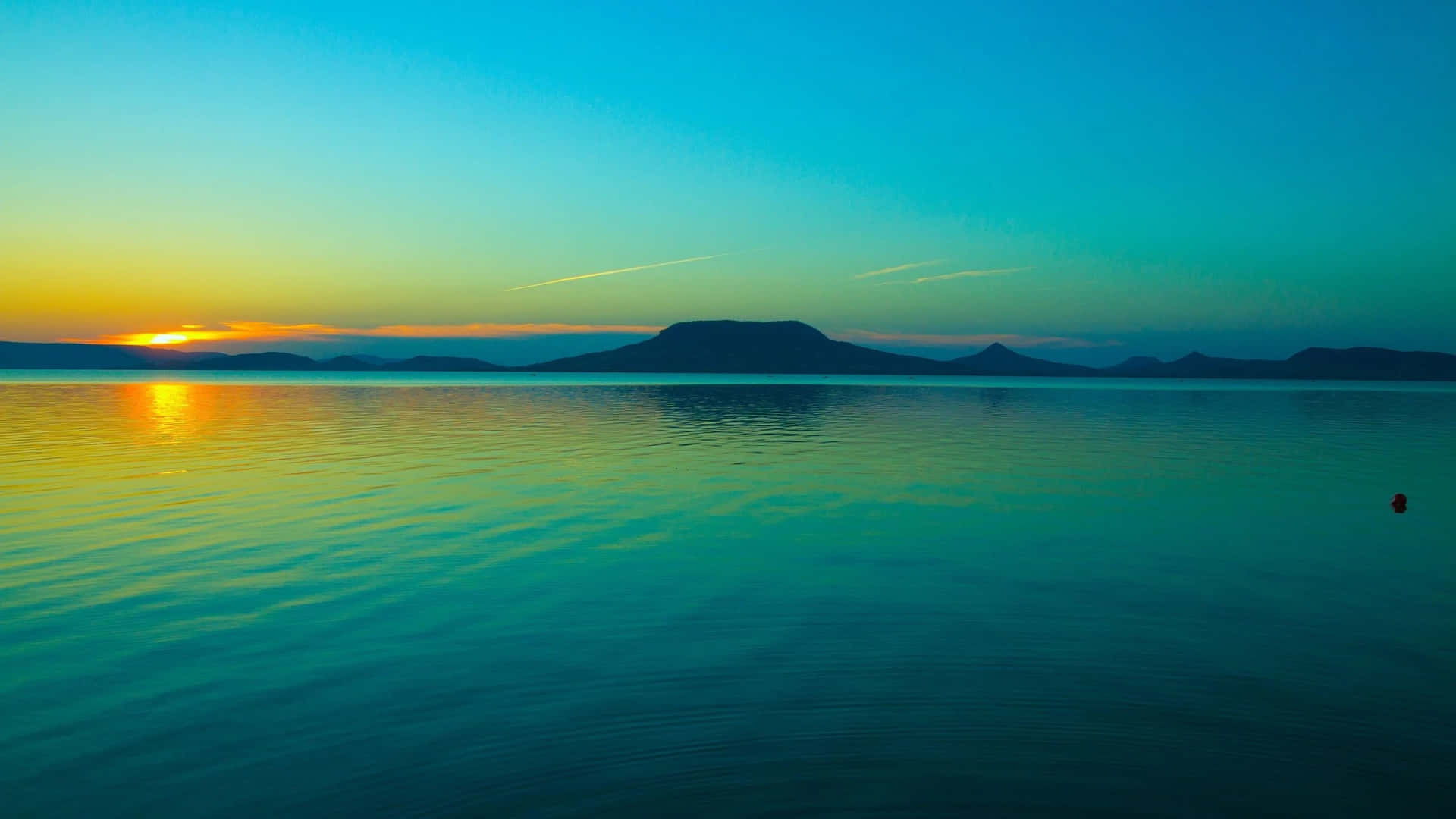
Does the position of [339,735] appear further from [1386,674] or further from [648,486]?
[648,486]

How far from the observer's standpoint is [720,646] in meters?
11.9

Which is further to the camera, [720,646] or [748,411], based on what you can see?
[748,411]

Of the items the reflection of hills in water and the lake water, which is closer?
the lake water

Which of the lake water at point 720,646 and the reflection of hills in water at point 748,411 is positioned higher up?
the lake water at point 720,646

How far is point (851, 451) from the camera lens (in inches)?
1511

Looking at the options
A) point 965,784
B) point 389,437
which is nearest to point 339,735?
point 965,784

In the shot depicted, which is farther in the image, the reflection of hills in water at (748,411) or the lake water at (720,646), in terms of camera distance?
the reflection of hills in water at (748,411)

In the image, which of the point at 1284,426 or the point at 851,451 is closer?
the point at 851,451

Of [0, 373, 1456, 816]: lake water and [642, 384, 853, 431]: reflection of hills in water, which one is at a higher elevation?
[0, 373, 1456, 816]: lake water

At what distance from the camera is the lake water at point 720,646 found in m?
7.96

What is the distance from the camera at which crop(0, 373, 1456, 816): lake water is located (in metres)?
7.96

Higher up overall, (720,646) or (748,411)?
(720,646)

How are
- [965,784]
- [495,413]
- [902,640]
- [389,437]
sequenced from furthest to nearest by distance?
1. [495,413]
2. [389,437]
3. [902,640]
4. [965,784]

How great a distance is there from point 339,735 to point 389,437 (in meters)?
38.0
